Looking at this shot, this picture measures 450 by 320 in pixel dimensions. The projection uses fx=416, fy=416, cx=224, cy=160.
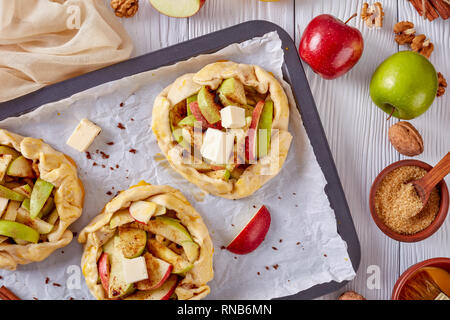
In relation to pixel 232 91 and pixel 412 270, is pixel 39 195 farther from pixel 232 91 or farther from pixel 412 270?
pixel 412 270

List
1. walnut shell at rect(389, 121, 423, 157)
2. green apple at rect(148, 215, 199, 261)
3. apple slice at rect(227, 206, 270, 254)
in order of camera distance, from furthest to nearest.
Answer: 1. walnut shell at rect(389, 121, 423, 157)
2. apple slice at rect(227, 206, 270, 254)
3. green apple at rect(148, 215, 199, 261)

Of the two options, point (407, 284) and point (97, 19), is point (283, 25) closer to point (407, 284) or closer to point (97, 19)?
point (97, 19)

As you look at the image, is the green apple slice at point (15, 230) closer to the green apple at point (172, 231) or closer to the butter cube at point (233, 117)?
the green apple at point (172, 231)

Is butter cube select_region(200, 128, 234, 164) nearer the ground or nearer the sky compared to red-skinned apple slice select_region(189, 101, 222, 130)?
nearer the ground

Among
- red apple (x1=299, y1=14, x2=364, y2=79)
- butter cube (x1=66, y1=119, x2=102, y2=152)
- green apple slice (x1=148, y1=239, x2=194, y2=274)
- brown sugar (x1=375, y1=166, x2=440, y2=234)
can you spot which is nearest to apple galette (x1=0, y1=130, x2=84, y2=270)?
butter cube (x1=66, y1=119, x2=102, y2=152)

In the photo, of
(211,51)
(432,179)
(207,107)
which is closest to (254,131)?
(207,107)

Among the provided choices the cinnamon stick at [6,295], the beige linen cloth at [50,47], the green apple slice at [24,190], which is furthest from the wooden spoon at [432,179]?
the cinnamon stick at [6,295]

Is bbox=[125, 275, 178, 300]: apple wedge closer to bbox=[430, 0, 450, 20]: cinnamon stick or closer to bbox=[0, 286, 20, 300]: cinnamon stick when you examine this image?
bbox=[0, 286, 20, 300]: cinnamon stick

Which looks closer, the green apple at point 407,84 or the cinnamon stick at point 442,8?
the green apple at point 407,84
